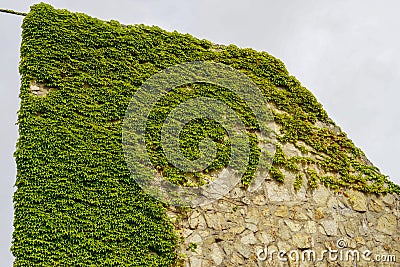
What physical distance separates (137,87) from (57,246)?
6.57 feet

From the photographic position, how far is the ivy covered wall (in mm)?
5484

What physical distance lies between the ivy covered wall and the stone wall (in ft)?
0.52

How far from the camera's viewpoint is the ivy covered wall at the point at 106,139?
5.48 m

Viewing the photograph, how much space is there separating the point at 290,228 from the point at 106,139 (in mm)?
2261

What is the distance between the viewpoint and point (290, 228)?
21.3 ft

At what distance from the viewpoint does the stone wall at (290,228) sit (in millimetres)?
6016

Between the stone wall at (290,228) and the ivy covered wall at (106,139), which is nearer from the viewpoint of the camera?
the ivy covered wall at (106,139)

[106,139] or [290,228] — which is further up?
[106,139]

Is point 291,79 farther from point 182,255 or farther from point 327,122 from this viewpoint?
point 182,255

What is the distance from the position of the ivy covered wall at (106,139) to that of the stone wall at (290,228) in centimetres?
16

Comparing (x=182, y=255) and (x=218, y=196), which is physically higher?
(x=218, y=196)

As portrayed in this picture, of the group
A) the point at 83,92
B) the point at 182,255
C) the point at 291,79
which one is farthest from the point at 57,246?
the point at 291,79

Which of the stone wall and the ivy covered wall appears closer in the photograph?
the ivy covered wall

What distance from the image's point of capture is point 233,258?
6.05 m
